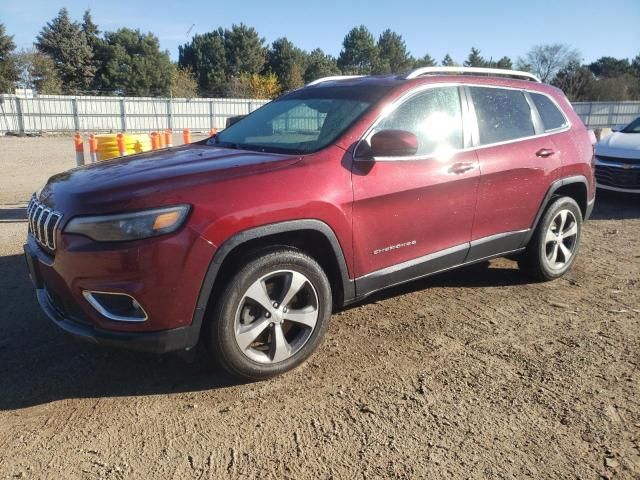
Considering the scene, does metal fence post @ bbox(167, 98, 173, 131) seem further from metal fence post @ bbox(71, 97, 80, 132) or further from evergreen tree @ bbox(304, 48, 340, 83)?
evergreen tree @ bbox(304, 48, 340, 83)

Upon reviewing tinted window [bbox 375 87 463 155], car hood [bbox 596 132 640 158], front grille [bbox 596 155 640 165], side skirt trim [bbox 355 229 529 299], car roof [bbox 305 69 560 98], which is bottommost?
side skirt trim [bbox 355 229 529 299]

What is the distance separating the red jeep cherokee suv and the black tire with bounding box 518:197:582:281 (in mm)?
25

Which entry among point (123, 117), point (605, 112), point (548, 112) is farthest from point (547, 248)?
point (605, 112)

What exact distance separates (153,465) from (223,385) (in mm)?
741

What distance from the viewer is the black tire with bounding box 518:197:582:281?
462 cm

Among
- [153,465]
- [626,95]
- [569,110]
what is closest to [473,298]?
[569,110]

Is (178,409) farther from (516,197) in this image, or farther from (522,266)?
(522,266)

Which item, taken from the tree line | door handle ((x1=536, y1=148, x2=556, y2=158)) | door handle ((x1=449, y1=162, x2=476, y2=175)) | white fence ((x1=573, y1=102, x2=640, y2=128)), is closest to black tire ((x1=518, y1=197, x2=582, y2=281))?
door handle ((x1=536, y1=148, x2=556, y2=158))

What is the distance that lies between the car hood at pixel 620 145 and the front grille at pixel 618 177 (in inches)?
9.2

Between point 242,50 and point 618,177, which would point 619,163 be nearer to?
point 618,177

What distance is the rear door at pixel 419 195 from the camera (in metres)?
3.38

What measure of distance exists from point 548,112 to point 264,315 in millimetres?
3324

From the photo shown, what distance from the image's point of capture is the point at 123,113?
31984mm

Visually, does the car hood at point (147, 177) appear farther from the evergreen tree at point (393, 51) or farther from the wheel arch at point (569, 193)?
the evergreen tree at point (393, 51)
